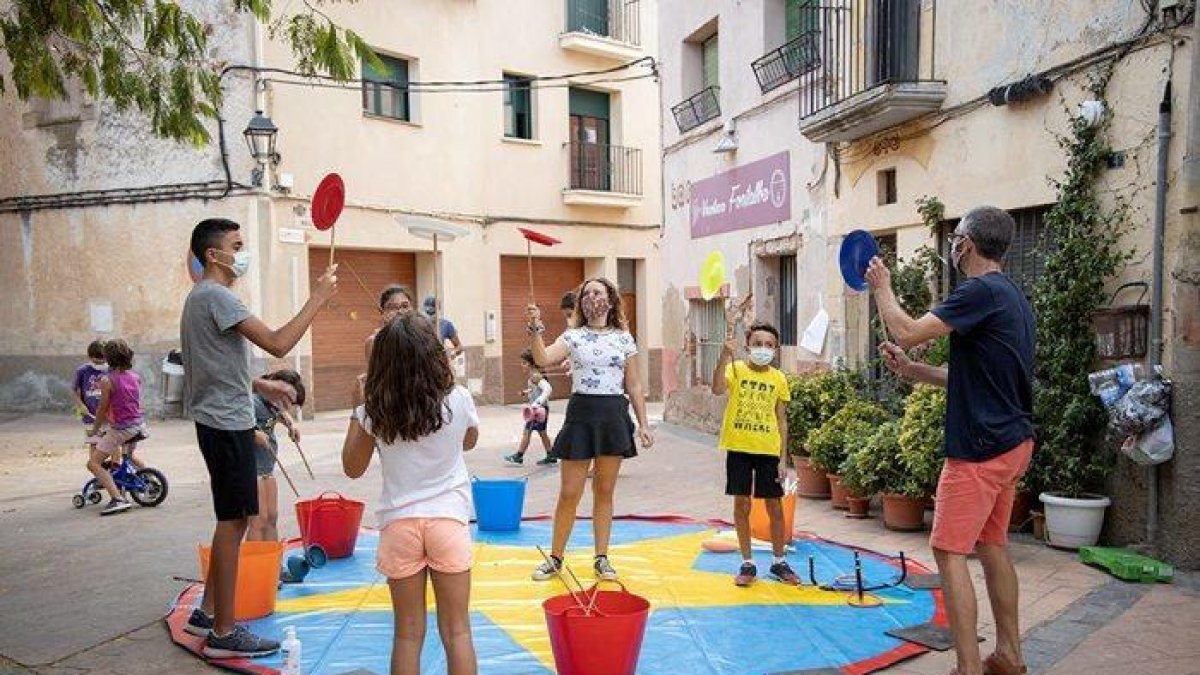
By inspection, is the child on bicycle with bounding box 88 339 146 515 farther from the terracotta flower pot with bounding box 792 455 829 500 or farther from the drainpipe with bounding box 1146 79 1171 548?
the drainpipe with bounding box 1146 79 1171 548

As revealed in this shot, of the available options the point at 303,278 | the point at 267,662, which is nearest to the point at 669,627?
the point at 267,662

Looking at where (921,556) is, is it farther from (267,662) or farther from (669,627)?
(267,662)

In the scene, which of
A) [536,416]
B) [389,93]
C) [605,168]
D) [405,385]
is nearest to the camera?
[405,385]

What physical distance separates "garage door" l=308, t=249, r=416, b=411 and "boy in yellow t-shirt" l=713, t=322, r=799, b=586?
38.0 ft

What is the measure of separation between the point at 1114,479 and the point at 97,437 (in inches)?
327

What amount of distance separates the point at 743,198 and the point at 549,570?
24.7 feet

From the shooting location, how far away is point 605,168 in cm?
2039

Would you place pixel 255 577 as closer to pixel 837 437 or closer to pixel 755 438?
pixel 755 438

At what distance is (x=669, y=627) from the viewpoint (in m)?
5.08

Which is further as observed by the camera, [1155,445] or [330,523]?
[330,523]

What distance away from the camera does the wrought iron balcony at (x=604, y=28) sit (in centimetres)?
1942

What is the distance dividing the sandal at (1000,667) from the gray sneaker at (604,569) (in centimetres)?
223

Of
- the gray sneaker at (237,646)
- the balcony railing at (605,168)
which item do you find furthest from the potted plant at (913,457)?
the balcony railing at (605,168)

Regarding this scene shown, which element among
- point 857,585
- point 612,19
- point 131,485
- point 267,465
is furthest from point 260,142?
point 857,585
